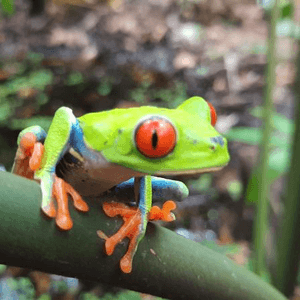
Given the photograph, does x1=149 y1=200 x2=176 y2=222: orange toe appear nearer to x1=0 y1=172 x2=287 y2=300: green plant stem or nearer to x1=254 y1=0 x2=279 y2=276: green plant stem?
x1=0 y1=172 x2=287 y2=300: green plant stem

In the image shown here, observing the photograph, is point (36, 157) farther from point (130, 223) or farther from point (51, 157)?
point (130, 223)

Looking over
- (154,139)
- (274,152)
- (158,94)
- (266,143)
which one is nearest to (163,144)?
(154,139)

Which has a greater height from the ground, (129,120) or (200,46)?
(129,120)

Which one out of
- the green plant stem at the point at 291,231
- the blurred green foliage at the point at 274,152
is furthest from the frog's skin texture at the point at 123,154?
the blurred green foliage at the point at 274,152

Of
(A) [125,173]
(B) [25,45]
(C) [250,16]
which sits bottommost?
(C) [250,16]

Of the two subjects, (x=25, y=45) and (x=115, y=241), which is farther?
(x=25, y=45)

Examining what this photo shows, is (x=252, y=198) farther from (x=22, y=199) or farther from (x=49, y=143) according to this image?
(x=22, y=199)

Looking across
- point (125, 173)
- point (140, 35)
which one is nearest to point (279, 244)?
point (125, 173)

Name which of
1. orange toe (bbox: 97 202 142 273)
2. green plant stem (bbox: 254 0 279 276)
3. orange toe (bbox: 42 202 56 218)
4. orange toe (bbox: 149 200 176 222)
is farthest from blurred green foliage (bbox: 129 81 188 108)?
orange toe (bbox: 42 202 56 218)
